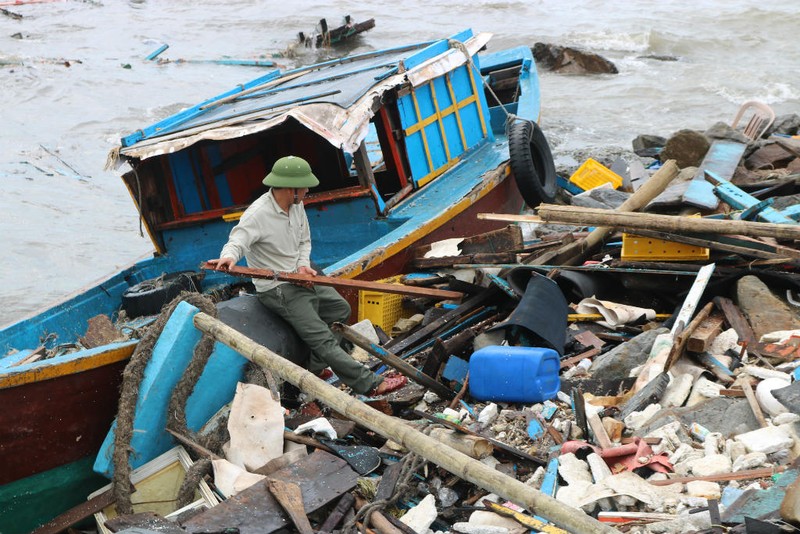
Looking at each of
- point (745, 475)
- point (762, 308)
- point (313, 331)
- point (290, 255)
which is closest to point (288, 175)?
point (290, 255)

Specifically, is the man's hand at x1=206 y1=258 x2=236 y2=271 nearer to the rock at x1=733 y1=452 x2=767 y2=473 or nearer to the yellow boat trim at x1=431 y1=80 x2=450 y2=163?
the rock at x1=733 y1=452 x2=767 y2=473

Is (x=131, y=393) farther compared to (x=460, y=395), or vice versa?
(x=460, y=395)

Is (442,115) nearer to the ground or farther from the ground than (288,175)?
nearer to the ground

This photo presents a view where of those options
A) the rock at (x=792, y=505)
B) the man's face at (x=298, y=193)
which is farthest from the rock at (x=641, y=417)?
the man's face at (x=298, y=193)

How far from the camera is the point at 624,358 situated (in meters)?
5.77

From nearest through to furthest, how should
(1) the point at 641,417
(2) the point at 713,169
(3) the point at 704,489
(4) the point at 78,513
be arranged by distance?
(3) the point at 704,489 < (4) the point at 78,513 < (1) the point at 641,417 < (2) the point at 713,169

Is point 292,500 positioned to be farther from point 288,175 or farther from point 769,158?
point 769,158

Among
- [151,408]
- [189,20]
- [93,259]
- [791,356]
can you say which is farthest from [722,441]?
[189,20]

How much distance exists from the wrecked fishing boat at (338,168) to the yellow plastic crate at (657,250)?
2048 mm

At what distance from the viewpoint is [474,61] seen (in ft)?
36.2

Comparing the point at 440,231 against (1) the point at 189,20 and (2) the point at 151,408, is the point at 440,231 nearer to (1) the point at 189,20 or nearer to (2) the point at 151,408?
(2) the point at 151,408

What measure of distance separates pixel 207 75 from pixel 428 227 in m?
18.0

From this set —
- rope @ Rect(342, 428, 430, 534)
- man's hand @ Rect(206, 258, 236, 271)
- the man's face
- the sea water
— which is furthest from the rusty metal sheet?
the sea water

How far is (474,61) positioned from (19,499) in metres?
8.16
